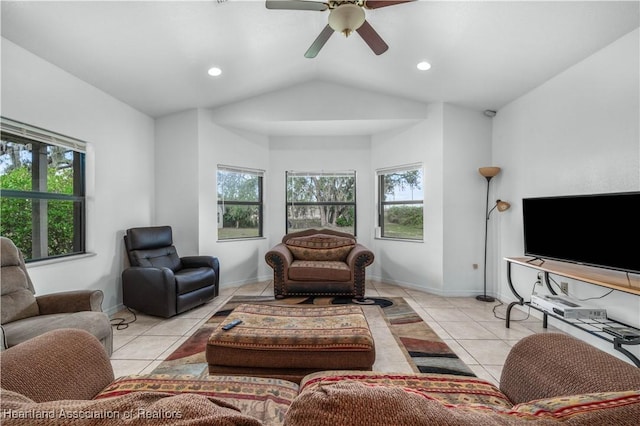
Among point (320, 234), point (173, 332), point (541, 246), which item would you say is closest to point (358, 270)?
point (320, 234)

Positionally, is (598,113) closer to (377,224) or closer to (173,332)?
(377,224)

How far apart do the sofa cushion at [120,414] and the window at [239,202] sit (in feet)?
13.6

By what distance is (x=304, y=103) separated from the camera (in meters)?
4.08

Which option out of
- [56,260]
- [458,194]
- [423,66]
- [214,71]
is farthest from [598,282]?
[56,260]

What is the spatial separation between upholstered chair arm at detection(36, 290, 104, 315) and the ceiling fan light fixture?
281 cm

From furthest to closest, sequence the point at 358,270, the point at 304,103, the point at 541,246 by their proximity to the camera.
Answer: the point at 304,103 < the point at 358,270 < the point at 541,246

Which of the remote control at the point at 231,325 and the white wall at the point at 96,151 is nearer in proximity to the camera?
the remote control at the point at 231,325

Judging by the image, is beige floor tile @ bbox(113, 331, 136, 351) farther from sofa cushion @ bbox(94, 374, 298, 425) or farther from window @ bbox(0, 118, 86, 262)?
sofa cushion @ bbox(94, 374, 298, 425)

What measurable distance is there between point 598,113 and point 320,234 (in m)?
3.56

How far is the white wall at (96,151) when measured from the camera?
2455 mm

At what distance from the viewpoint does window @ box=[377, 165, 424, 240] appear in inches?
174

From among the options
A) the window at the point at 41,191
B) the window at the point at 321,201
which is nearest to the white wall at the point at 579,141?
the window at the point at 321,201

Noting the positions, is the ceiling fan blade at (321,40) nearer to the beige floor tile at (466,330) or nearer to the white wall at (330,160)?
the white wall at (330,160)

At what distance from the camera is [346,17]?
77.2 inches
